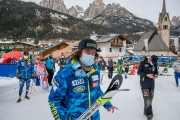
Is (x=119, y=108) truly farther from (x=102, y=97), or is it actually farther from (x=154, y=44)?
(x=154, y=44)

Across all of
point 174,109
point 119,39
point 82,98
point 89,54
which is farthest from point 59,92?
point 119,39

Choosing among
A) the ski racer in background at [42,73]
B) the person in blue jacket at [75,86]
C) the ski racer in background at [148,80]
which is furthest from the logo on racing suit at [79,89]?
the ski racer in background at [42,73]

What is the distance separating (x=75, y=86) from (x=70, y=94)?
0.39ft

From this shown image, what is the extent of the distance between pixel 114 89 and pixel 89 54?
0.55 meters

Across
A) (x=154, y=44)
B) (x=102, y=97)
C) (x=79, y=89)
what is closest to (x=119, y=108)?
(x=79, y=89)

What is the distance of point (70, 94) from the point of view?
2.55 m

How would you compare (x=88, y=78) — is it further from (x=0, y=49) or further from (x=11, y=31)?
(x=11, y=31)

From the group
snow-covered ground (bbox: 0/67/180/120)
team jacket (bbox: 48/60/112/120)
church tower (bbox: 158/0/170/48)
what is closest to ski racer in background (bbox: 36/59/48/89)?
snow-covered ground (bbox: 0/67/180/120)

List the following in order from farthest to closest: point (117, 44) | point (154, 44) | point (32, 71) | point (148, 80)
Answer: point (154, 44), point (117, 44), point (32, 71), point (148, 80)

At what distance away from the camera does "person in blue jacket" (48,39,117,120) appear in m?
2.47

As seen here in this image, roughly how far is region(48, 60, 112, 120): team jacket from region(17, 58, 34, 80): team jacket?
253 inches

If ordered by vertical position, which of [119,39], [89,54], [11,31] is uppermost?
[11,31]

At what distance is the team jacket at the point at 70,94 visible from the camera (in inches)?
96.9

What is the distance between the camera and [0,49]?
264ft
